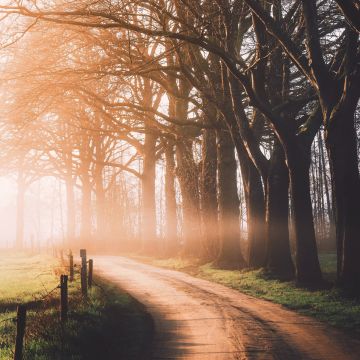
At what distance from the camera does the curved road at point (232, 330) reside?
687 centimetres

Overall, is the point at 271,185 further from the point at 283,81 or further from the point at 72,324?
the point at 72,324

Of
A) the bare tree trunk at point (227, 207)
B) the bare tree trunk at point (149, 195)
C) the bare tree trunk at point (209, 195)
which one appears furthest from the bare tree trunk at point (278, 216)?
the bare tree trunk at point (149, 195)

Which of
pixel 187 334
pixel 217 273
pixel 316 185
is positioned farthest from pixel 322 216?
pixel 187 334

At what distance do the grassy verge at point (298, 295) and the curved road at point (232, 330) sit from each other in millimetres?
453

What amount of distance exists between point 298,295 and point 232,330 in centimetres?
440

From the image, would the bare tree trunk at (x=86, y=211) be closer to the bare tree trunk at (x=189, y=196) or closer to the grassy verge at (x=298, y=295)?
the bare tree trunk at (x=189, y=196)

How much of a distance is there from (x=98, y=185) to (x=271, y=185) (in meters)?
26.9

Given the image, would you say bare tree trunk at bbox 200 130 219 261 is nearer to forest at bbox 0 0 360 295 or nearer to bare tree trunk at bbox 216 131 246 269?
forest at bbox 0 0 360 295

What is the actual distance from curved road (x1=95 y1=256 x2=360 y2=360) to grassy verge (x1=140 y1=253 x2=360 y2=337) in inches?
17.8

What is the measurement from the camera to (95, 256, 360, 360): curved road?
22.5 feet

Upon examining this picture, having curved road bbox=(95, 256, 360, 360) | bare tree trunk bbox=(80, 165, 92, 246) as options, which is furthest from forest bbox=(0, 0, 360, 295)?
bare tree trunk bbox=(80, 165, 92, 246)

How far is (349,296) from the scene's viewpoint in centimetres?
1115

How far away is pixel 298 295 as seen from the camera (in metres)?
12.1

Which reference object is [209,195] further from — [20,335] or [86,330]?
[20,335]
